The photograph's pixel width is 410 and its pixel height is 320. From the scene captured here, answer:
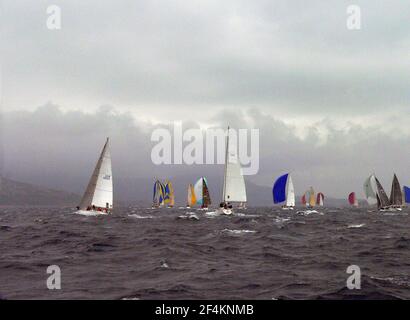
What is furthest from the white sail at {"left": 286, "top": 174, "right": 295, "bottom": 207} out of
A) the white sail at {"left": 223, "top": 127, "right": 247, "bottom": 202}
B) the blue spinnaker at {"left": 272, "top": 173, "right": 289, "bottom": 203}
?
the white sail at {"left": 223, "top": 127, "right": 247, "bottom": 202}

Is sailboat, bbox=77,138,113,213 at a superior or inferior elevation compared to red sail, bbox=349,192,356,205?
A: superior

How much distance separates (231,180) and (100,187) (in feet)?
59.1

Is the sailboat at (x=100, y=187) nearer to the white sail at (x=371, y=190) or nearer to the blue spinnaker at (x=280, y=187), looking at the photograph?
the blue spinnaker at (x=280, y=187)

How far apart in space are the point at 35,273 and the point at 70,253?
535cm

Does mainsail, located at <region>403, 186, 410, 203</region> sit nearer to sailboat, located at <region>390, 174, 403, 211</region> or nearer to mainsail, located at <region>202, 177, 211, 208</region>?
sailboat, located at <region>390, 174, 403, 211</region>

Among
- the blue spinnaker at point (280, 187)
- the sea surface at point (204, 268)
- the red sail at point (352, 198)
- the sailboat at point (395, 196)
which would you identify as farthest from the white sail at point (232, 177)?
the red sail at point (352, 198)

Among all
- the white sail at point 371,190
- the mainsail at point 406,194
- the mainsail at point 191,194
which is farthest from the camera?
the mainsail at point 406,194

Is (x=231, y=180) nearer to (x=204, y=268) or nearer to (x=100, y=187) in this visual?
(x=100, y=187)

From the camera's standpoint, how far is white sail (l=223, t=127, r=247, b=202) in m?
55.6

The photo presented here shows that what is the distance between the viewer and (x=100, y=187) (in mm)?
51469

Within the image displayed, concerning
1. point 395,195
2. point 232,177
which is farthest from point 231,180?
point 395,195

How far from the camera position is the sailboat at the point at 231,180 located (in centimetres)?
5569

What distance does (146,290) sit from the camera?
43.5ft
